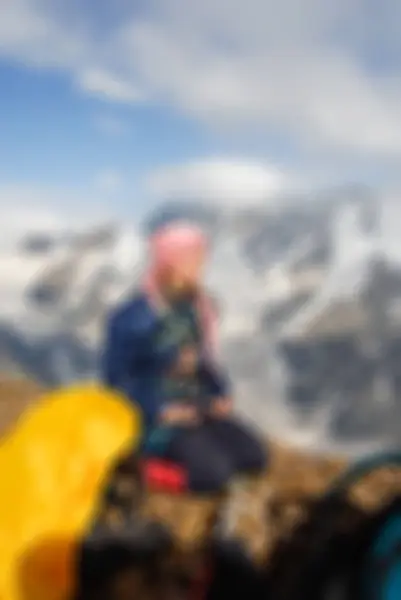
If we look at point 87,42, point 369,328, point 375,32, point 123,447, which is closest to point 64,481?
point 123,447

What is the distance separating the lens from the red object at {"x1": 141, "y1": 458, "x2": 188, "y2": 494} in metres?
1.21

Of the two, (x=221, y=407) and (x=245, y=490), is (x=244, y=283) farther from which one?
(x=245, y=490)

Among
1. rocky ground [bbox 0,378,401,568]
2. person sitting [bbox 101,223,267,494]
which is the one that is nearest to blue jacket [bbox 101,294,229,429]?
person sitting [bbox 101,223,267,494]

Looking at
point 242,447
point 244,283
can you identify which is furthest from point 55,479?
point 244,283

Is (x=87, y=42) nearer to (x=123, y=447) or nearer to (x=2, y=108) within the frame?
(x=2, y=108)

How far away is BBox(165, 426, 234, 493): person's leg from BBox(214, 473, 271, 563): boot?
0.07 ft

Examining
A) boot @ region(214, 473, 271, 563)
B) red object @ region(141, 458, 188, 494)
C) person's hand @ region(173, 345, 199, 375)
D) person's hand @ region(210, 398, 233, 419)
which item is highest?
person's hand @ region(173, 345, 199, 375)

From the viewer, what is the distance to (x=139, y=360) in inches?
48.4

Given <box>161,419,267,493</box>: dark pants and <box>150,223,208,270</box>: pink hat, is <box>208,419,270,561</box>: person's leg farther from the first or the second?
<box>150,223,208,270</box>: pink hat

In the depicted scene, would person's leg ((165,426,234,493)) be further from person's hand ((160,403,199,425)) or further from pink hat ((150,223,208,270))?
pink hat ((150,223,208,270))

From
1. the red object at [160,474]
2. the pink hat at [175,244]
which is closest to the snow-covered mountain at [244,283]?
the pink hat at [175,244]

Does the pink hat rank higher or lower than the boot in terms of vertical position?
higher

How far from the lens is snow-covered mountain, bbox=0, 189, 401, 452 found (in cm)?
119

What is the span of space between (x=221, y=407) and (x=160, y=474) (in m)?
0.12
